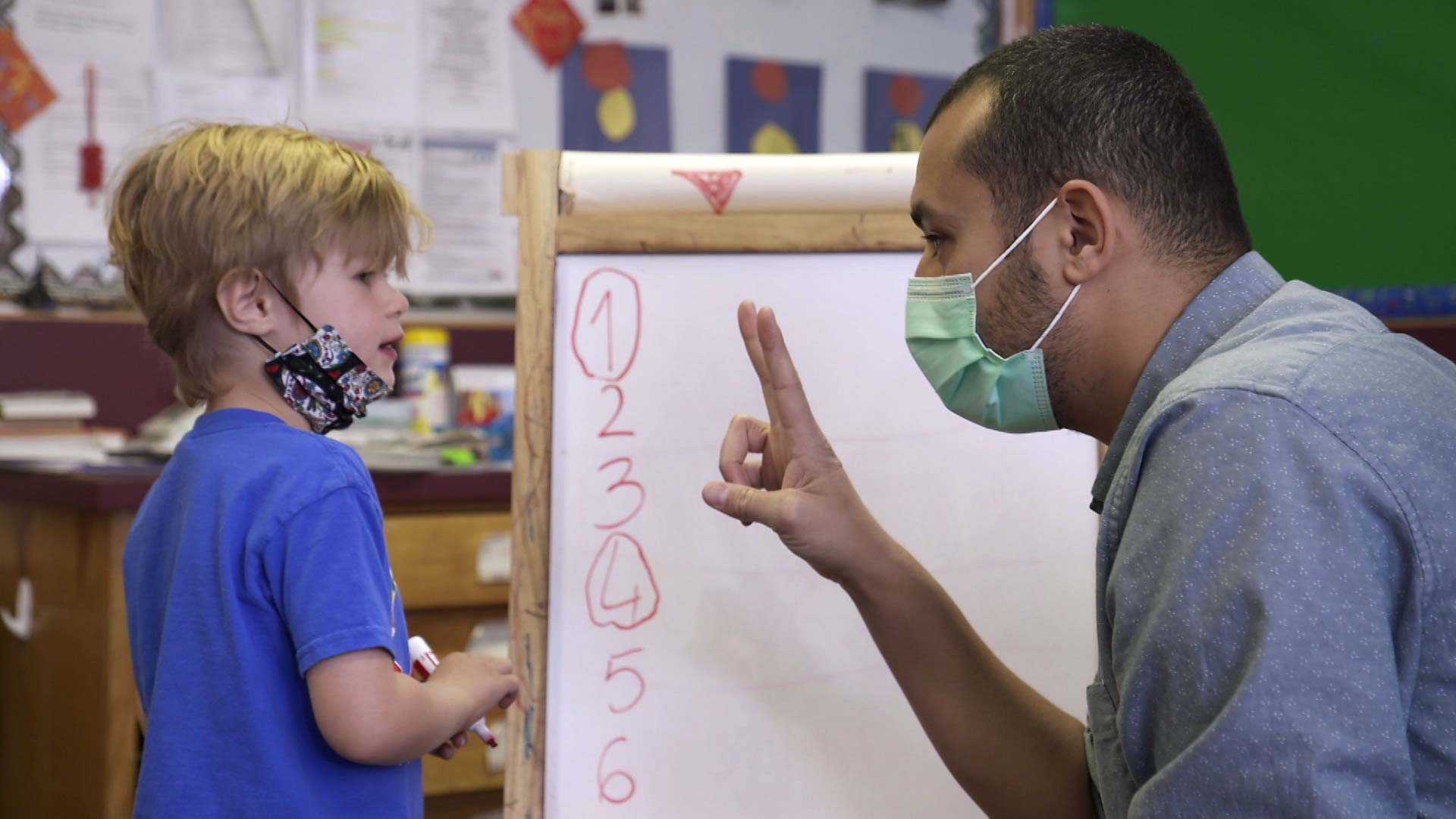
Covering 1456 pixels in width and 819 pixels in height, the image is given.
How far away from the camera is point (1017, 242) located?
3.14 ft

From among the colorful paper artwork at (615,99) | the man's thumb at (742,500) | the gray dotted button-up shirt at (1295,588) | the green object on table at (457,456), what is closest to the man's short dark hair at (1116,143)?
the gray dotted button-up shirt at (1295,588)

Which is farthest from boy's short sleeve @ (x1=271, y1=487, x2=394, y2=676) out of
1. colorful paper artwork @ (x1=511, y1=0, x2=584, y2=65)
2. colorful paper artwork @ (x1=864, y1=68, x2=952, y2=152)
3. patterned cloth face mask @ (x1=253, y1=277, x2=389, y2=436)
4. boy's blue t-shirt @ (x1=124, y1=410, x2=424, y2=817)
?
colorful paper artwork @ (x1=864, y1=68, x2=952, y2=152)

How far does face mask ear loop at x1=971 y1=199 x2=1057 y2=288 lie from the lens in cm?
93

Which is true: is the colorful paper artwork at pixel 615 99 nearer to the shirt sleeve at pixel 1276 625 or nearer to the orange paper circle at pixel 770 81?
the orange paper circle at pixel 770 81

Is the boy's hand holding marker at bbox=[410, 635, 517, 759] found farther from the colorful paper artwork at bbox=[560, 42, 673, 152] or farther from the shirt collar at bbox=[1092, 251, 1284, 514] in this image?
the colorful paper artwork at bbox=[560, 42, 673, 152]

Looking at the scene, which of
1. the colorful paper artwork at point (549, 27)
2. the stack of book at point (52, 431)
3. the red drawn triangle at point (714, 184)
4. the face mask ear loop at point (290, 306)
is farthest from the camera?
the colorful paper artwork at point (549, 27)

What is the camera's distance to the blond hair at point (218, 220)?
0.96m

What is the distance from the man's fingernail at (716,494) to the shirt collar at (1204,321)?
0.32m

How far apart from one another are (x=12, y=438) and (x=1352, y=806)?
190cm

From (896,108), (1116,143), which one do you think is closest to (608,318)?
(1116,143)

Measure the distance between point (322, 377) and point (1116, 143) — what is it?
644 mm

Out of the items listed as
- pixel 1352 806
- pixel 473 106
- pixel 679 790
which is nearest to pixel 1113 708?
pixel 1352 806

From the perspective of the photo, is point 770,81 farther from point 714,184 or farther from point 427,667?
point 427,667

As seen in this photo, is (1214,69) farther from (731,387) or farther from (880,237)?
(731,387)
